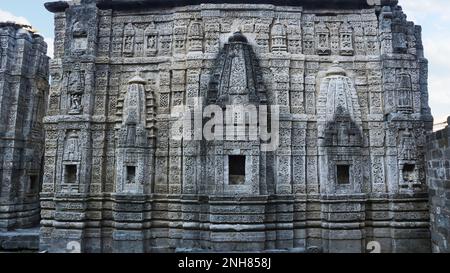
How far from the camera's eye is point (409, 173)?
10.1 meters

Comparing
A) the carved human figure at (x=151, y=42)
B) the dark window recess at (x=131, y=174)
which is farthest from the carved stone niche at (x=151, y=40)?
the dark window recess at (x=131, y=174)

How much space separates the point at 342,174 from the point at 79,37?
9410mm

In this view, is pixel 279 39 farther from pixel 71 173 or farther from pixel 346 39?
pixel 71 173

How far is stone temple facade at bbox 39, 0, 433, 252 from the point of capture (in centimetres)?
977

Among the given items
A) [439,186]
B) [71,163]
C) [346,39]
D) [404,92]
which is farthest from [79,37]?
[439,186]

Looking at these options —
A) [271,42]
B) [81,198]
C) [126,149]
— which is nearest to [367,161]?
[271,42]

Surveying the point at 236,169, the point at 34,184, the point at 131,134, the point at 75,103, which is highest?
the point at 75,103

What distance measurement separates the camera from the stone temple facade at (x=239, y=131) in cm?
977

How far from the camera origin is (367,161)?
10.2 m

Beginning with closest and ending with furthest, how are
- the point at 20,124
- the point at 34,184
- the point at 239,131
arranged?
the point at 239,131
the point at 20,124
the point at 34,184

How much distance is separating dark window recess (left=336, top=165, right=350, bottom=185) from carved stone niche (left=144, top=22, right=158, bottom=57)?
269 inches

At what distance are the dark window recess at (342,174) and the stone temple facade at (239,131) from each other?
0.05 m

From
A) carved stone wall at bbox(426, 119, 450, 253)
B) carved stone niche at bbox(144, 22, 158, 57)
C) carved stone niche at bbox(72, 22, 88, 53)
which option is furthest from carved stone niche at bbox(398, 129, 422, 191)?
carved stone niche at bbox(72, 22, 88, 53)

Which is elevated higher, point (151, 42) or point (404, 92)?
point (151, 42)
